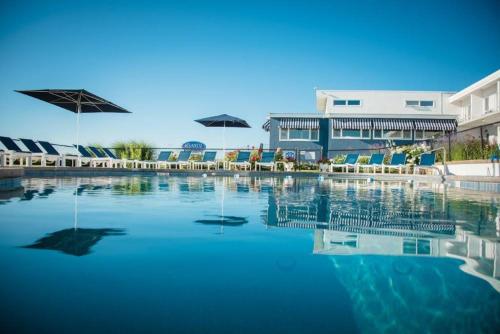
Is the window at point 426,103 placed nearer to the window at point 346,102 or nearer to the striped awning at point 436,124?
the striped awning at point 436,124

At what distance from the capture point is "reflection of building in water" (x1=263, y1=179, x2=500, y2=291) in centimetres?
193

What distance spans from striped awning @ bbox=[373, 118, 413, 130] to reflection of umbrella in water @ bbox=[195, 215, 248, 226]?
786 inches

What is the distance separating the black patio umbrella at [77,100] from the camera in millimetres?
12156

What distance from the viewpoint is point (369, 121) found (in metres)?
21.4

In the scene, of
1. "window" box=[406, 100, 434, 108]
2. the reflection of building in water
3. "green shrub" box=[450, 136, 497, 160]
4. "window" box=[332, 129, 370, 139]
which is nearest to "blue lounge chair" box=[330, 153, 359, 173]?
"green shrub" box=[450, 136, 497, 160]

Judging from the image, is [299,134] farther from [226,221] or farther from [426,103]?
[226,221]

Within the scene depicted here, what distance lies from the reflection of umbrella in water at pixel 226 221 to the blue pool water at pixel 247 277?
0.29ft

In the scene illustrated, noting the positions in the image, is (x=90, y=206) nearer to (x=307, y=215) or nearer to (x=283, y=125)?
(x=307, y=215)

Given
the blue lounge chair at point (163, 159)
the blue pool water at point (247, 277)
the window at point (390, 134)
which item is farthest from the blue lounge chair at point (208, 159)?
the blue pool water at point (247, 277)

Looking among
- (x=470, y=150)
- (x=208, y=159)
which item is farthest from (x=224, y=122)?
(x=470, y=150)

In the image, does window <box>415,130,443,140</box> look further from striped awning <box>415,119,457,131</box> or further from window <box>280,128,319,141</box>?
window <box>280,128,319,141</box>

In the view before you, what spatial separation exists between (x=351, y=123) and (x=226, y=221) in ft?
64.7

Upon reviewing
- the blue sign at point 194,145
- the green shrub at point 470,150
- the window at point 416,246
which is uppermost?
the blue sign at point 194,145

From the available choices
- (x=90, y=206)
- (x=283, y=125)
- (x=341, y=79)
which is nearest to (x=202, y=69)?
(x=283, y=125)
